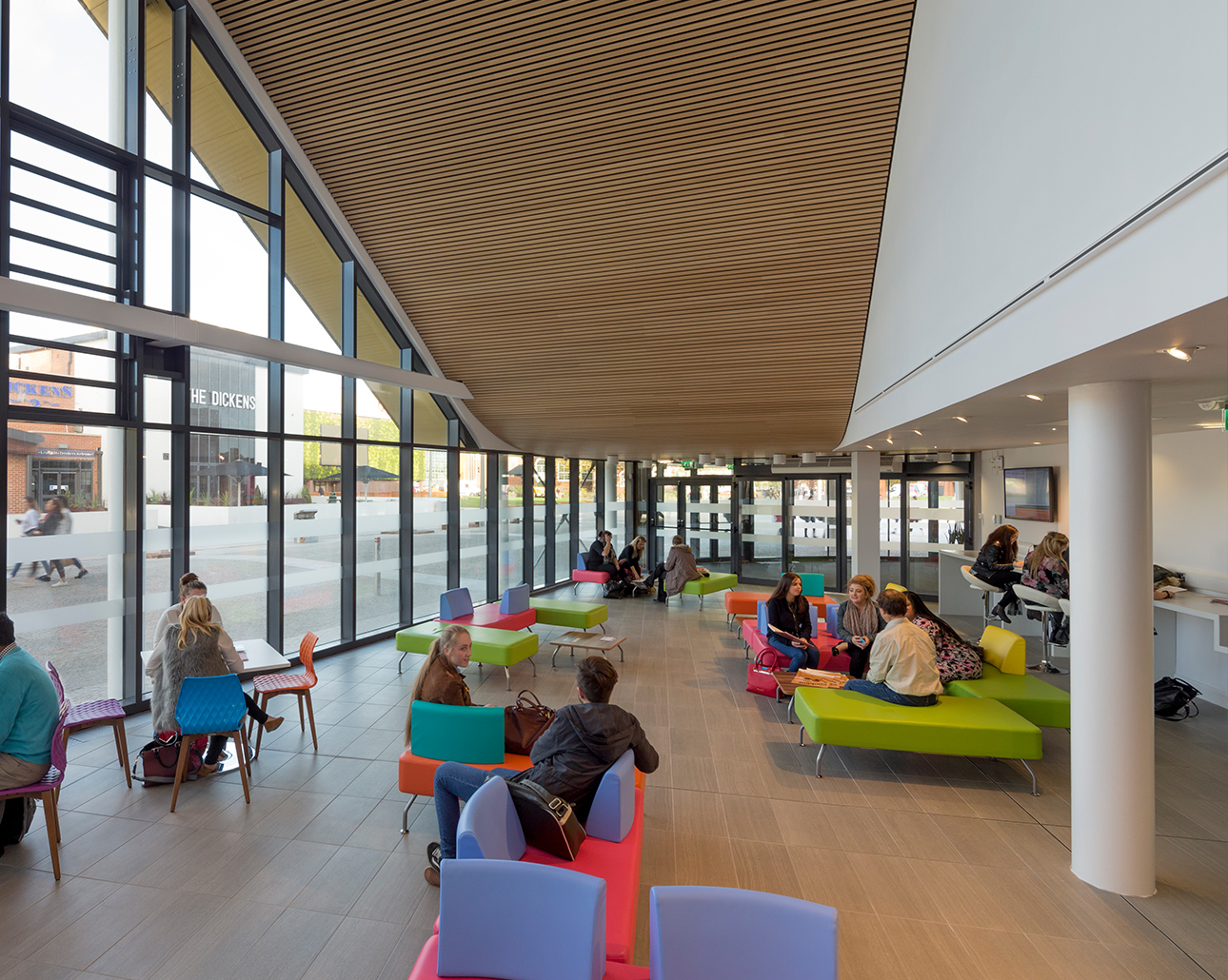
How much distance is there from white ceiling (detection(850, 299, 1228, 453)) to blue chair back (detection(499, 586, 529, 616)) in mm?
5192

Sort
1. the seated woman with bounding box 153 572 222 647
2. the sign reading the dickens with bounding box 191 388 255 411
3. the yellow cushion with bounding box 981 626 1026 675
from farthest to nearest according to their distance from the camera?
1. the sign reading the dickens with bounding box 191 388 255 411
2. the yellow cushion with bounding box 981 626 1026 675
3. the seated woman with bounding box 153 572 222 647

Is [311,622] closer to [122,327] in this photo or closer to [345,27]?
[122,327]

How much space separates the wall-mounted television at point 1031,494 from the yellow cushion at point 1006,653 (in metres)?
4.70

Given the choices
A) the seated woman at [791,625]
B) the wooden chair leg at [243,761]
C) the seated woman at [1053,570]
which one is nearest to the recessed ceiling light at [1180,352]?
the seated woman at [791,625]

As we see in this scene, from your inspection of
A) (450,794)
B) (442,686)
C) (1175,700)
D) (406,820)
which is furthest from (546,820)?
(1175,700)

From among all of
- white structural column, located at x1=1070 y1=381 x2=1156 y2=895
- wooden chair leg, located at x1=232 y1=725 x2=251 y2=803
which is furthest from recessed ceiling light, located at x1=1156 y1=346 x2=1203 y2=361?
wooden chair leg, located at x1=232 y1=725 x2=251 y2=803

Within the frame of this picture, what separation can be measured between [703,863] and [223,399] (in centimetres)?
645

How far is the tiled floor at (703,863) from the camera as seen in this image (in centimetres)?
293

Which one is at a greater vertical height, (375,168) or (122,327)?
(375,168)

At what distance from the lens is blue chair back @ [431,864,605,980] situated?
2.01 m

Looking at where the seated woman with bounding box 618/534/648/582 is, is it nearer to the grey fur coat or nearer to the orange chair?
the orange chair

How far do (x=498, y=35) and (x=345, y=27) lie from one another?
147 centimetres

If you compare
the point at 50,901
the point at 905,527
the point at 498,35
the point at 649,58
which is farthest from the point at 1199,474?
the point at 50,901

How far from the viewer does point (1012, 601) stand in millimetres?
8734
